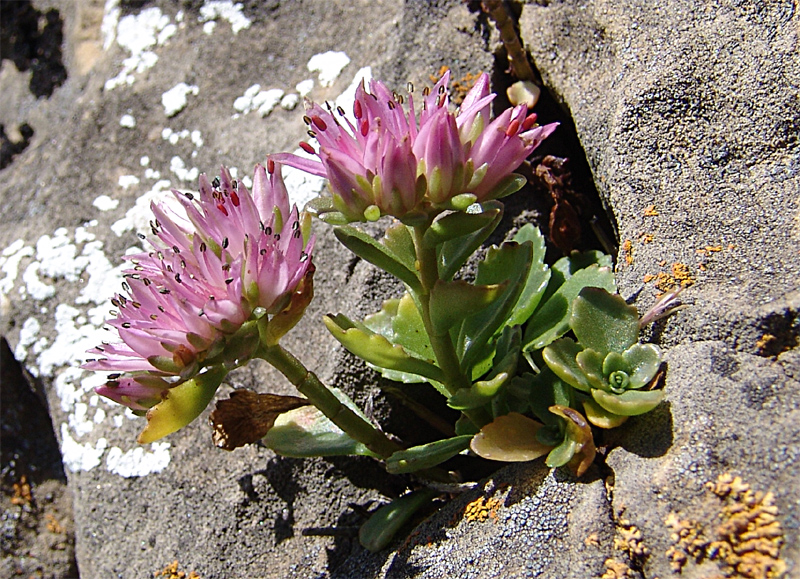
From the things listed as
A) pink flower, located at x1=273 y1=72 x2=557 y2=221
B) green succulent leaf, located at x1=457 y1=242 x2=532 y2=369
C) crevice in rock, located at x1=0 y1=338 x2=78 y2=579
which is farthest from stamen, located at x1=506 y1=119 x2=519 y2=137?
crevice in rock, located at x1=0 y1=338 x2=78 y2=579

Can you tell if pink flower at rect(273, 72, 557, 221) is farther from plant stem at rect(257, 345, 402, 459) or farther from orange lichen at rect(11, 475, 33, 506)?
orange lichen at rect(11, 475, 33, 506)

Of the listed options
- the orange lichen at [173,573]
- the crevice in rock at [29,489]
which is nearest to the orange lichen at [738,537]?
the orange lichen at [173,573]

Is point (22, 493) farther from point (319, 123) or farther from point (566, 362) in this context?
point (566, 362)

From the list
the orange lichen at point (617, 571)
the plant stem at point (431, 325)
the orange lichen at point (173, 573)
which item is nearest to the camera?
the orange lichen at point (617, 571)

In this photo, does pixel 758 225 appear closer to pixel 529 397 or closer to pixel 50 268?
pixel 529 397

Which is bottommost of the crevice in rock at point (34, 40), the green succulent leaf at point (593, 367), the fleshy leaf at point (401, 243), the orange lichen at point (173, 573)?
the orange lichen at point (173, 573)

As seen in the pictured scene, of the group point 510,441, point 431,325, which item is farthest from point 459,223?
point 510,441

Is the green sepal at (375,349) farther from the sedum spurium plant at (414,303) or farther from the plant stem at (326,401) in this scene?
the plant stem at (326,401)
